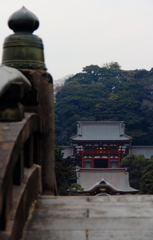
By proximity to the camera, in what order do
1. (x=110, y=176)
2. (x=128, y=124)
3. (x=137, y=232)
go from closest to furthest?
(x=137, y=232)
(x=110, y=176)
(x=128, y=124)

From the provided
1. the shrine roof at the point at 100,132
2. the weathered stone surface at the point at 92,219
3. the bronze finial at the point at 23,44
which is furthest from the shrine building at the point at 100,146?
the weathered stone surface at the point at 92,219

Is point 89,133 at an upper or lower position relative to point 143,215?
lower

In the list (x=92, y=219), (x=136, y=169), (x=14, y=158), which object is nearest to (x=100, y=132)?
(x=136, y=169)

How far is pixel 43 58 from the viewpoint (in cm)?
452

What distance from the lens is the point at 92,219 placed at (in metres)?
3.19

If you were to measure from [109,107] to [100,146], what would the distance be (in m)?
23.5

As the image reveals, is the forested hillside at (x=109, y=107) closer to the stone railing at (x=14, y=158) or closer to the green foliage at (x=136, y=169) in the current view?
the green foliage at (x=136, y=169)

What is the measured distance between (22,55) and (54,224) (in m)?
1.83

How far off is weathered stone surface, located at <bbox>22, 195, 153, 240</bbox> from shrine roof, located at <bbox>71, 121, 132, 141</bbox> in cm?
4201

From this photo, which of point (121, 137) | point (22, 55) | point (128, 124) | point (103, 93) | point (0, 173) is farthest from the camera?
point (103, 93)

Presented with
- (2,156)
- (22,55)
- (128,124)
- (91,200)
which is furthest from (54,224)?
(128,124)

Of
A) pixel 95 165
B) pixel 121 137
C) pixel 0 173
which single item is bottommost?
pixel 95 165

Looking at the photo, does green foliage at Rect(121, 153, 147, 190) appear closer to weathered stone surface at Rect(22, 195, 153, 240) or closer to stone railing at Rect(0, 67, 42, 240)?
weathered stone surface at Rect(22, 195, 153, 240)

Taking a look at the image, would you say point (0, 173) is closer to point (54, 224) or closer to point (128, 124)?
point (54, 224)
